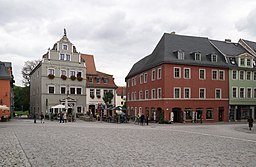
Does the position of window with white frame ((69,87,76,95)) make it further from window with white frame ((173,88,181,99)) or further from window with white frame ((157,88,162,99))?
window with white frame ((173,88,181,99))

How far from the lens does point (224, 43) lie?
2083 inches

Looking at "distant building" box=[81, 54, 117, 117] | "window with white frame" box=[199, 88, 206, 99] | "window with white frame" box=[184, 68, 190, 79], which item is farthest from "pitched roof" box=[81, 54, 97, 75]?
"window with white frame" box=[199, 88, 206, 99]

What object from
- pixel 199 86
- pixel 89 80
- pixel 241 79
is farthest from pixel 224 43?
pixel 89 80

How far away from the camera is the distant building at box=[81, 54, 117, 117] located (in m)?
59.2

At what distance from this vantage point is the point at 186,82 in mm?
43406

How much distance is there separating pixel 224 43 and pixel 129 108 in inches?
882

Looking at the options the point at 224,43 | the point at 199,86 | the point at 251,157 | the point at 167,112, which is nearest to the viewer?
the point at 251,157

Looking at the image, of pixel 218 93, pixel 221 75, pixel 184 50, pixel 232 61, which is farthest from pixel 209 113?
pixel 184 50

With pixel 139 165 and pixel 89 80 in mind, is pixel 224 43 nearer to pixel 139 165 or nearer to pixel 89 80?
pixel 89 80

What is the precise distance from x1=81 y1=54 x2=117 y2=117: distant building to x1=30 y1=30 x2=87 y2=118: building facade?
6.34 ft

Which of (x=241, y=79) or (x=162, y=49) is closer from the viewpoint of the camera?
(x=162, y=49)

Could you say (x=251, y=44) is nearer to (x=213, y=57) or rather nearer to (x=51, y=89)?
(x=213, y=57)

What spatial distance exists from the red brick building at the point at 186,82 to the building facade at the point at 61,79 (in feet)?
48.4

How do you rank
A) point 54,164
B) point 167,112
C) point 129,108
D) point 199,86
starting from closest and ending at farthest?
point 54,164 → point 167,112 → point 199,86 → point 129,108
